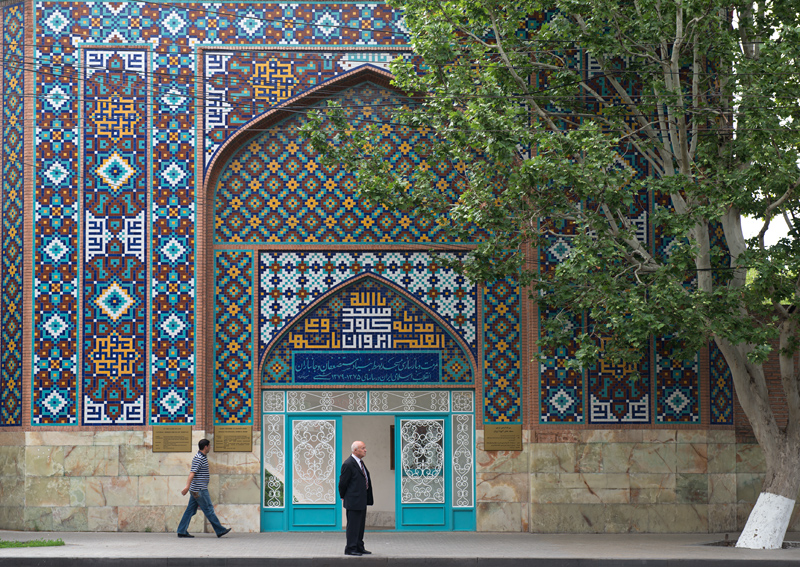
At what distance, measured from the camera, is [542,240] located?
11969 millimetres

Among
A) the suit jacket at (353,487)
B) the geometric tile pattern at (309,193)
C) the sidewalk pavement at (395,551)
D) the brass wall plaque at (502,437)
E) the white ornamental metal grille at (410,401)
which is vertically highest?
the geometric tile pattern at (309,193)

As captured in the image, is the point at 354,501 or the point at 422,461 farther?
the point at 422,461

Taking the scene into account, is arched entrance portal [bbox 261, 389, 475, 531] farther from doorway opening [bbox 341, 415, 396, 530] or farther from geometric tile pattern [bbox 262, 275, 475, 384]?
doorway opening [bbox 341, 415, 396, 530]

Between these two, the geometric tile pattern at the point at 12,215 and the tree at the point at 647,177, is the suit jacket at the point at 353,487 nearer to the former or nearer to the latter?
the tree at the point at 647,177

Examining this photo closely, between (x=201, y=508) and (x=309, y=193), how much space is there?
184 inches

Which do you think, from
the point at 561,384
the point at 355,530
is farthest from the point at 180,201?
the point at 561,384

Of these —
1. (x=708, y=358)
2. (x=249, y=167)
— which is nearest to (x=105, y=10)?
(x=249, y=167)

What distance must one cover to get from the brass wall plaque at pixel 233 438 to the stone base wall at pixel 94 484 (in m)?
0.35

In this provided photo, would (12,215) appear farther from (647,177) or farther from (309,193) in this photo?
(647,177)

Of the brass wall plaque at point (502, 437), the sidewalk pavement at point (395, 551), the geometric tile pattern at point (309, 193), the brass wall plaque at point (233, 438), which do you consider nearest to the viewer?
the sidewalk pavement at point (395, 551)

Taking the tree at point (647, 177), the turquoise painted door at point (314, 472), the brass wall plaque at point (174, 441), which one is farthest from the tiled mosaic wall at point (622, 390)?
the brass wall plaque at point (174, 441)

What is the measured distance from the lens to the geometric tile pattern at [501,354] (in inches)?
524

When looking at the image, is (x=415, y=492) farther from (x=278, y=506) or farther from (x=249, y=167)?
(x=249, y=167)

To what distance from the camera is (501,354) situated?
1338cm
